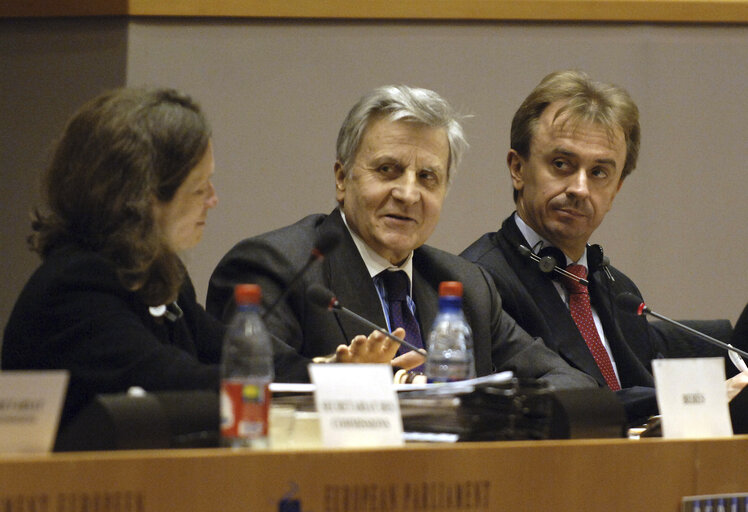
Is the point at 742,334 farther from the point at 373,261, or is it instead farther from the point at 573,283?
the point at 373,261

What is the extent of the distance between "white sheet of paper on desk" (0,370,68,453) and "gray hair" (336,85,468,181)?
1.57 metres

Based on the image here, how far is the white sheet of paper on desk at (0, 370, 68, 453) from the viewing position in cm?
132

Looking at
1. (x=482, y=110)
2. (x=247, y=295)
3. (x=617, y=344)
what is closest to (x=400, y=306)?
(x=617, y=344)

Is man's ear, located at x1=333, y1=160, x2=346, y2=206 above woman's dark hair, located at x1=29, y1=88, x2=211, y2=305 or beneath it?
above

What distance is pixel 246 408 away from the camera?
1.44 metres

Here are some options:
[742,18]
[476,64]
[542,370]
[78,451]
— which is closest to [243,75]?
[476,64]

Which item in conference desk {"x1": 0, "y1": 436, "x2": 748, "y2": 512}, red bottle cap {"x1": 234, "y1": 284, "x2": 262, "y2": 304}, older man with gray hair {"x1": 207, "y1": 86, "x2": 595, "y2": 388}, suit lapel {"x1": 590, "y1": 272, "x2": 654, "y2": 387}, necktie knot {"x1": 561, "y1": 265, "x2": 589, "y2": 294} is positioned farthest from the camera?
necktie knot {"x1": 561, "y1": 265, "x2": 589, "y2": 294}

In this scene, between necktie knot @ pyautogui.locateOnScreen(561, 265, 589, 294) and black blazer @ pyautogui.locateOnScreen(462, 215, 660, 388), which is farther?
necktie knot @ pyautogui.locateOnScreen(561, 265, 589, 294)

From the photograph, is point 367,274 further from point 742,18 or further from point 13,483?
point 742,18

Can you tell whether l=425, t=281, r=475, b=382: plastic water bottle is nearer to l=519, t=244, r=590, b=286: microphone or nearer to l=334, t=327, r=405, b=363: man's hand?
l=334, t=327, r=405, b=363: man's hand

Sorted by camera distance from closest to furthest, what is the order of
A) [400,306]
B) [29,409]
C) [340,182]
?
[29,409], [400,306], [340,182]

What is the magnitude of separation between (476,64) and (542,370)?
171 cm

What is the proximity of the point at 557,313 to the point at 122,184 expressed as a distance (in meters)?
1.54

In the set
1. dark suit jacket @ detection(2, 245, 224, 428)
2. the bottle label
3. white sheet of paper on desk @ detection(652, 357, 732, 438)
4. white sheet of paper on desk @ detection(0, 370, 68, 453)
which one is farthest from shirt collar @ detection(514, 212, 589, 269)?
white sheet of paper on desk @ detection(0, 370, 68, 453)
